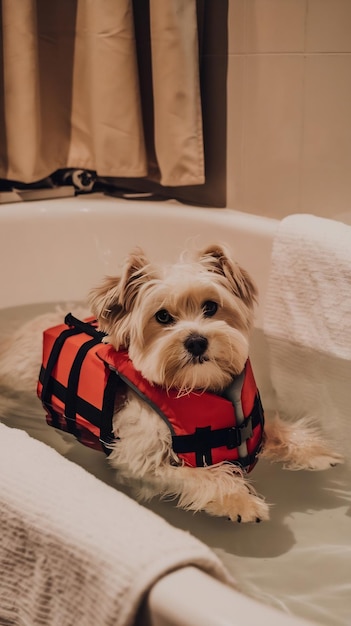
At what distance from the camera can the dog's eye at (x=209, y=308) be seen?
1.54 metres

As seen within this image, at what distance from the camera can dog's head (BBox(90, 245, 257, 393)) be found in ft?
4.79

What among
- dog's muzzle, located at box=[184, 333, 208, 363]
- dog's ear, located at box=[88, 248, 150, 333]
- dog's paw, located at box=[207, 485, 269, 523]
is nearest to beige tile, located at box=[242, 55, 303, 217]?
dog's ear, located at box=[88, 248, 150, 333]

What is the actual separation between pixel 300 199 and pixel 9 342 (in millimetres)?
1035

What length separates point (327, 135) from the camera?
223cm

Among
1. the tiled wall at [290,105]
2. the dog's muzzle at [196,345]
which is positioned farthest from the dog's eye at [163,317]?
the tiled wall at [290,105]

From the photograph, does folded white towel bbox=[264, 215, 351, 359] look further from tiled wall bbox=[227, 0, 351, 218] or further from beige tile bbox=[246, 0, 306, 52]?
beige tile bbox=[246, 0, 306, 52]

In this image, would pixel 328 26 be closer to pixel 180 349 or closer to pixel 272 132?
pixel 272 132

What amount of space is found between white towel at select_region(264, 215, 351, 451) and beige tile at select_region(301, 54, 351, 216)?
14 centimetres

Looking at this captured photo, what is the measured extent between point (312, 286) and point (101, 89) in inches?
42.2

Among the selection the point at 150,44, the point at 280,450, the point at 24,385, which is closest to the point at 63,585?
the point at 280,450

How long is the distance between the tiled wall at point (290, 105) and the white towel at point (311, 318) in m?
0.19

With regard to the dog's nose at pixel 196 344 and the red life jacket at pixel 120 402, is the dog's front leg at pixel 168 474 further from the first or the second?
the dog's nose at pixel 196 344

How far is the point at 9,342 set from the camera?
81.8 inches

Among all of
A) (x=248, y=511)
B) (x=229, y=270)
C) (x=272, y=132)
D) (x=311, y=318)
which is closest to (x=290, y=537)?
(x=248, y=511)
